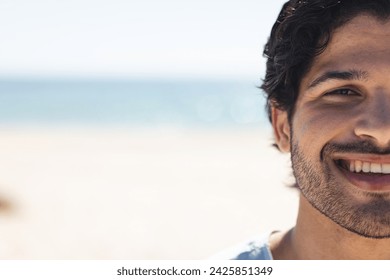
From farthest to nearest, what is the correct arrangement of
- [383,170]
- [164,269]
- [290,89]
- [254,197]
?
[254,197] → [290,89] → [164,269] → [383,170]

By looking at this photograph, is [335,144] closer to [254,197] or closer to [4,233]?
[4,233]

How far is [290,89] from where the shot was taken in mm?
2352

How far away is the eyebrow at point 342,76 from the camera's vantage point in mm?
2016

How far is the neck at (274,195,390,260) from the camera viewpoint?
7.00ft

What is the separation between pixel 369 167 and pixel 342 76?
0.32 meters

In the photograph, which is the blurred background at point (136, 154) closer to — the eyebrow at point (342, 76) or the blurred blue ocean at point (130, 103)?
the blurred blue ocean at point (130, 103)

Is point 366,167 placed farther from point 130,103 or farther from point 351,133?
point 130,103

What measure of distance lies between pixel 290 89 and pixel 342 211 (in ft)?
1.82

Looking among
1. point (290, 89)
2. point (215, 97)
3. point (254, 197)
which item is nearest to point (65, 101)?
point (215, 97)

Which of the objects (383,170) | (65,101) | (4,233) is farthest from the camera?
(65,101)

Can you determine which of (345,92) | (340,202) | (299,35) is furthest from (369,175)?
(299,35)

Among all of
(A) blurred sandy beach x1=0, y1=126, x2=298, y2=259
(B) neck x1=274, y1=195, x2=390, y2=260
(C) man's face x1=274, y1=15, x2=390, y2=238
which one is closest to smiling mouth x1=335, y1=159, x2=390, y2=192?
(C) man's face x1=274, y1=15, x2=390, y2=238

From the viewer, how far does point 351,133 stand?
199 cm

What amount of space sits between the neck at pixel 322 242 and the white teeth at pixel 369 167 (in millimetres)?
251
